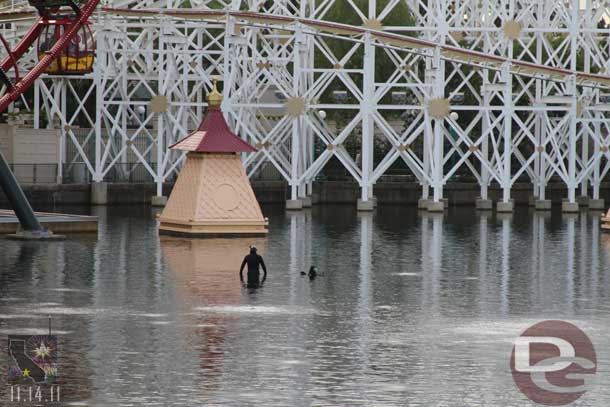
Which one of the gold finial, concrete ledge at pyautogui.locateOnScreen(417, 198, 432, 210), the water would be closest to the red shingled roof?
the gold finial

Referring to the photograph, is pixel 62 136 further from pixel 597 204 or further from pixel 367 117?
pixel 597 204

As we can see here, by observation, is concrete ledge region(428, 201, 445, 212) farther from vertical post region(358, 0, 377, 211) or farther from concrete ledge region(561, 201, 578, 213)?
concrete ledge region(561, 201, 578, 213)

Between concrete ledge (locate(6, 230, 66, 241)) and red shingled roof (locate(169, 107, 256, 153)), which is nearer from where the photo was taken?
concrete ledge (locate(6, 230, 66, 241))

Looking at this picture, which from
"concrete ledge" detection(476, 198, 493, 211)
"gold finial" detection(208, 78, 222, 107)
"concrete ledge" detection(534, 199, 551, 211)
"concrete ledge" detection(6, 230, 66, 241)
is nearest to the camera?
"concrete ledge" detection(6, 230, 66, 241)

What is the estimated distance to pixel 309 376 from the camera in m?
22.4

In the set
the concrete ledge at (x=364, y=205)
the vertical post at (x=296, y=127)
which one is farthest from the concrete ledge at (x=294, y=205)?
the concrete ledge at (x=364, y=205)

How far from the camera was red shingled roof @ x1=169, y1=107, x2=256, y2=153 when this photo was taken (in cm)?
4728

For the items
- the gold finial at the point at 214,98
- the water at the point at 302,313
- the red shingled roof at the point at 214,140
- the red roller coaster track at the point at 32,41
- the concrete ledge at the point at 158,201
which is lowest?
the water at the point at 302,313

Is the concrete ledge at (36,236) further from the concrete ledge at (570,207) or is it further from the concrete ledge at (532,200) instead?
the concrete ledge at (532,200)

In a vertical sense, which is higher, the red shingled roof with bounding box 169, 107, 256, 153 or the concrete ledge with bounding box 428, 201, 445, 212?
the red shingled roof with bounding box 169, 107, 256, 153

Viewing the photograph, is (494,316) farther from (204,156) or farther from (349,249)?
(204,156)

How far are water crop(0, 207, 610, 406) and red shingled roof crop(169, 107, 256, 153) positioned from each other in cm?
256

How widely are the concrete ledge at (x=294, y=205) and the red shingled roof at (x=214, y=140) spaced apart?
15.3 m

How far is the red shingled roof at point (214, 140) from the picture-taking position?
155 feet
